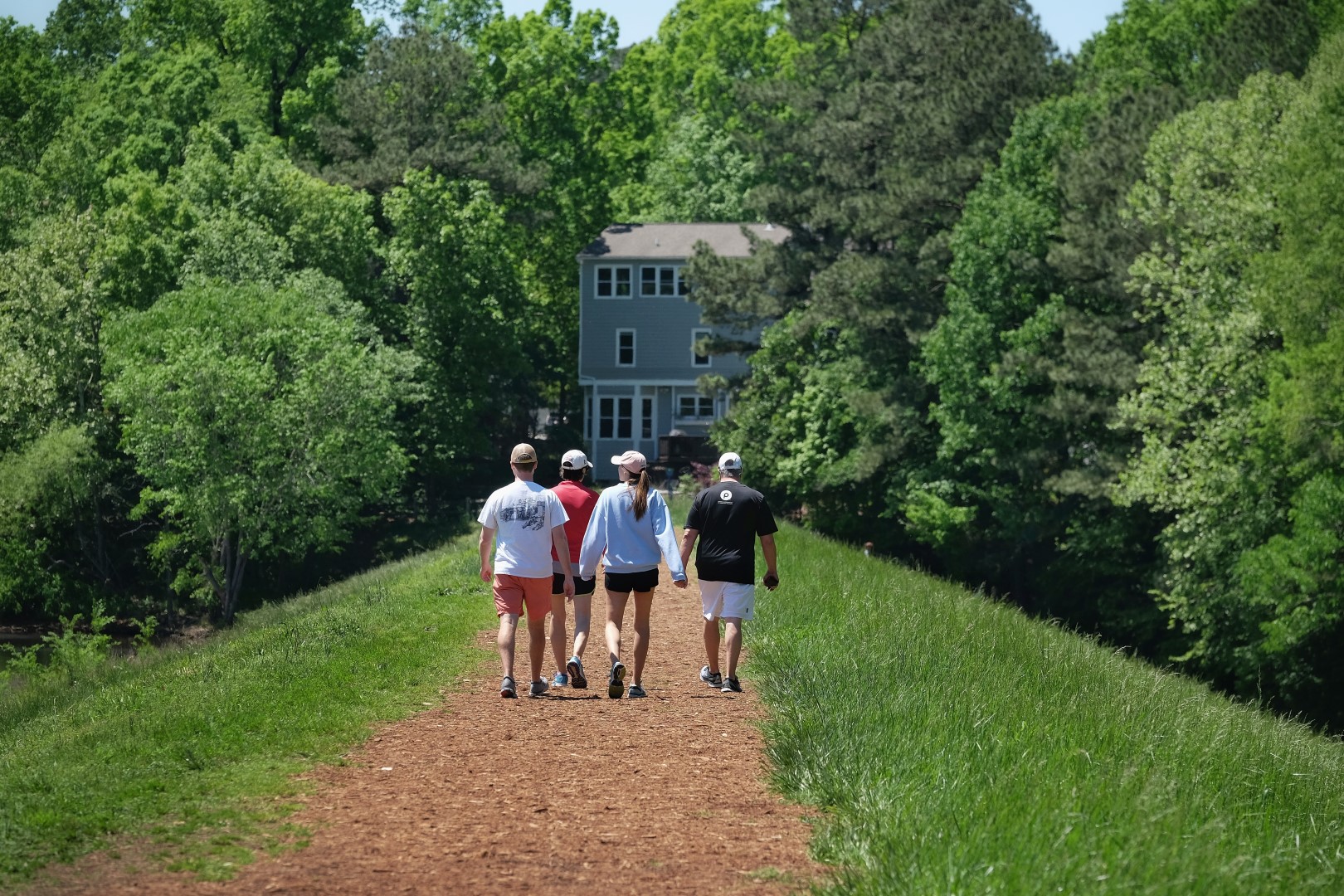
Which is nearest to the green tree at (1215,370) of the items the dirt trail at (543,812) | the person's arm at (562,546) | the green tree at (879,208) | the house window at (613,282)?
the green tree at (879,208)

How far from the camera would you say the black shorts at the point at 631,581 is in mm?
12625

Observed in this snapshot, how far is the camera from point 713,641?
1288 cm

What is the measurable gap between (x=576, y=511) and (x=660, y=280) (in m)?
52.7

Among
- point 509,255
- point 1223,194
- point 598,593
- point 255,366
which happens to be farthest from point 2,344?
point 1223,194

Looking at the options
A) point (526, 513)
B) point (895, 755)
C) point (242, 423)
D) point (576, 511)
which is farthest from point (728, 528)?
point (242, 423)

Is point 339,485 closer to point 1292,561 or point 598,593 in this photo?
point 598,593

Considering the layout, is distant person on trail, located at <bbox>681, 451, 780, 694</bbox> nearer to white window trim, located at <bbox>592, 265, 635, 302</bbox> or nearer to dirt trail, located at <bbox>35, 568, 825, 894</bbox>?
dirt trail, located at <bbox>35, 568, 825, 894</bbox>

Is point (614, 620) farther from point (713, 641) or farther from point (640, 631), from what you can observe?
point (713, 641)

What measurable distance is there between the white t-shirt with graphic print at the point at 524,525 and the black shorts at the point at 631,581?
22.7 inches

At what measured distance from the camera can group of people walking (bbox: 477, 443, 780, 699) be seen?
1232 centimetres

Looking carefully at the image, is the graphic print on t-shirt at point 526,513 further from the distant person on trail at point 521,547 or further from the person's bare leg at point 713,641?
the person's bare leg at point 713,641

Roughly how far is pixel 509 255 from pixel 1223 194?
31000 mm

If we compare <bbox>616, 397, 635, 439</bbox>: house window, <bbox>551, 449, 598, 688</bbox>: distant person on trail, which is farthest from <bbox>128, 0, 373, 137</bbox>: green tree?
<bbox>551, 449, 598, 688</bbox>: distant person on trail

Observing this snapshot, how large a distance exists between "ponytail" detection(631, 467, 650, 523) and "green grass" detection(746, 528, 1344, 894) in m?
1.65
